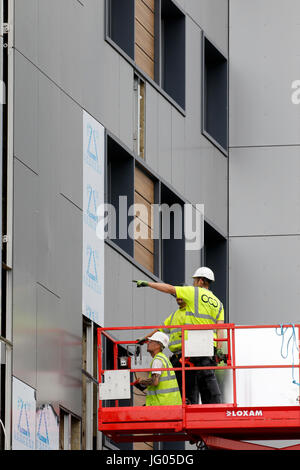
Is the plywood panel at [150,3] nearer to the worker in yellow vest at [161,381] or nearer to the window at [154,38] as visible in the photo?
the window at [154,38]

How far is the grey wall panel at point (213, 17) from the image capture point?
35691 mm

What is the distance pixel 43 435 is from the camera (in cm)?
2492

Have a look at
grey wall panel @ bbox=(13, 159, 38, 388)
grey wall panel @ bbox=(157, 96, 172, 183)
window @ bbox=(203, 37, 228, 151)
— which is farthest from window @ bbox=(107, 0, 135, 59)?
grey wall panel @ bbox=(13, 159, 38, 388)

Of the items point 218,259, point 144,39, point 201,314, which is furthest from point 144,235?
point 201,314

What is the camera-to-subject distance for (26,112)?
82.0 ft

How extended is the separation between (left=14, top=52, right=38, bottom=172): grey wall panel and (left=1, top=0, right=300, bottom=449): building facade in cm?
3

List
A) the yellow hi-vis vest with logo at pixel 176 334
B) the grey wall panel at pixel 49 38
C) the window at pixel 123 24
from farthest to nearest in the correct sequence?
1. the window at pixel 123 24
2. the grey wall panel at pixel 49 38
3. the yellow hi-vis vest with logo at pixel 176 334

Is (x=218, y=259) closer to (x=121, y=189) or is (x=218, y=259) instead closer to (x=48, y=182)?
(x=121, y=189)

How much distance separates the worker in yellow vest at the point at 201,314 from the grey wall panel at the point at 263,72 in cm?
1230

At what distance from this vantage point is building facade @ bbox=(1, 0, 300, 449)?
2467 cm

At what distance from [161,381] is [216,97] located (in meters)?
14.4

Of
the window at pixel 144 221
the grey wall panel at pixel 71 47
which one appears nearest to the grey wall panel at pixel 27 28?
the grey wall panel at pixel 71 47
